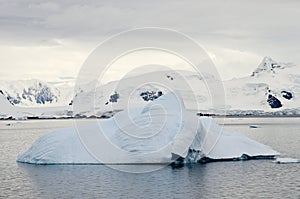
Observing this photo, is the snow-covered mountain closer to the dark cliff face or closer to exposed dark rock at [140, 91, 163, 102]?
the dark cliff face

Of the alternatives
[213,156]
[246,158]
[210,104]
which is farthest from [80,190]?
[210,104]

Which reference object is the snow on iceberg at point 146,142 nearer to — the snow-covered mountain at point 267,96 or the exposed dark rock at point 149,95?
the exposed dark rock at point 149,95

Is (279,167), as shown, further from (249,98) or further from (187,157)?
(249,98)

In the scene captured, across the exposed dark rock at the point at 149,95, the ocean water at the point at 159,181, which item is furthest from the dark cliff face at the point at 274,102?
the ocean water at the point at 159,181

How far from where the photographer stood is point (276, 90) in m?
192

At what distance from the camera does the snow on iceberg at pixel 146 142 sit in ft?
111

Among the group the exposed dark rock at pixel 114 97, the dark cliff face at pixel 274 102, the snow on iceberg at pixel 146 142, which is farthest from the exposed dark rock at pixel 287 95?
the snow on iceberg at pixel 146 142

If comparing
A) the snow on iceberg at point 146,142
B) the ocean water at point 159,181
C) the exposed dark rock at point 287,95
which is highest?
the exposed dark rock at point 287,95

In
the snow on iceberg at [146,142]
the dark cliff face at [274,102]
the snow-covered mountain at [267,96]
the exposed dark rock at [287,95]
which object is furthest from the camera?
the exposed dark rock at [287,95]

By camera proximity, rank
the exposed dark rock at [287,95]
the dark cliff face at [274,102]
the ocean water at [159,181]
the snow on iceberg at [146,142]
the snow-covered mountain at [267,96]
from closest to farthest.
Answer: the ocean water at [159,181], the snow on iceberg at [146,142], the snow-covered mountain at [267,96], the dark cliff face at [274,102], the exposed dark rock at [287,95]

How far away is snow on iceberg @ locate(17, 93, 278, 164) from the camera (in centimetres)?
3397

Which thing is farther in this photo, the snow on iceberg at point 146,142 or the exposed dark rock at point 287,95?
the exposed dark rock at point 287,95

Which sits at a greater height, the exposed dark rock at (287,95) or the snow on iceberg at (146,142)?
the exposed dark rock at (287,95)

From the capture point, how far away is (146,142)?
34.4 metres
